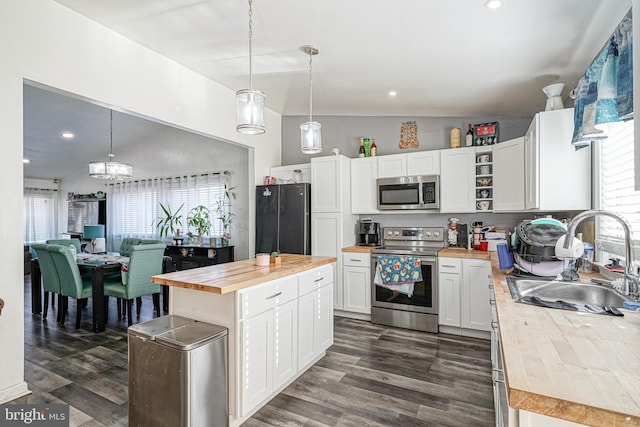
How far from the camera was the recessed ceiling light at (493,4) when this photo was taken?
2042mm

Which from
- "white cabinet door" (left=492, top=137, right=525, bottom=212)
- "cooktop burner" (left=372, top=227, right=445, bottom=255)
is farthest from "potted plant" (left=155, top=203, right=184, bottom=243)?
"white cabinet door" (left=492, top=137, right=525, bottom=212)

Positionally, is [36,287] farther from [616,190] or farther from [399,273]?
[616,190]

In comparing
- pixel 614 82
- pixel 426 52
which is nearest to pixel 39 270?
pixel 426 52

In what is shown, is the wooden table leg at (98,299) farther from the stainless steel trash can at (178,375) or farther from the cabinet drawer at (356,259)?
the cabinet drawer at (356,259)

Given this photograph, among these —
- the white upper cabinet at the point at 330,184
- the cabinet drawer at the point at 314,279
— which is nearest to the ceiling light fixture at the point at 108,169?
the white upper cabinet at the point at 330,184

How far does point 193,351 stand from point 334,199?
9.29 feet

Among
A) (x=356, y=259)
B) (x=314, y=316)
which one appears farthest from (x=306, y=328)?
(x=356, y=259)

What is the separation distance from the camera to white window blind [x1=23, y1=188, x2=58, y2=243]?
815cm

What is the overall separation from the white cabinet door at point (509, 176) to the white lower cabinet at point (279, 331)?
6.82 ft

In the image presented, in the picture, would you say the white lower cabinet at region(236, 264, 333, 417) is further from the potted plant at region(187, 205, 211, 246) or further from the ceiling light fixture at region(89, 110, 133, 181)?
the ceiling light fixture at region(89, 110, 133, 181)

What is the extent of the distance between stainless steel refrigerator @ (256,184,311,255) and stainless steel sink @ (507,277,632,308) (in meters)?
2.68

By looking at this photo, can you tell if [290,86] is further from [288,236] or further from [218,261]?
[218,261]

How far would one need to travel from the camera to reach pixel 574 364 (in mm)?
909

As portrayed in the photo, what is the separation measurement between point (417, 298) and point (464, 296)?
0.49m
